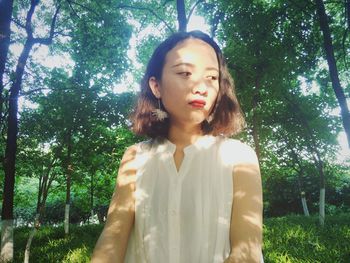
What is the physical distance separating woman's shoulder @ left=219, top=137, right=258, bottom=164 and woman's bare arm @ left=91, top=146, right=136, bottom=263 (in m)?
0.40

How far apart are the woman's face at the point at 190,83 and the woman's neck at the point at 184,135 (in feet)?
0.13

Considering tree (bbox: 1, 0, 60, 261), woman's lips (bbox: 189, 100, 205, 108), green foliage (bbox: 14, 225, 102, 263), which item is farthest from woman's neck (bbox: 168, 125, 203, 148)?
tree (bbox: 1, 0, 60, 261)

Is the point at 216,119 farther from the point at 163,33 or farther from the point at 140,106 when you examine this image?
the point at 163,33

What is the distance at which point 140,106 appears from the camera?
177 centimetres

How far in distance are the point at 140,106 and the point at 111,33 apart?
1299cm

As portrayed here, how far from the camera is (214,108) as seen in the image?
1603 mm

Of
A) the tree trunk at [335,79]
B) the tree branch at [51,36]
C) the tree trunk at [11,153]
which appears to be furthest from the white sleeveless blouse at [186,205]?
the tree branch at [51,36]

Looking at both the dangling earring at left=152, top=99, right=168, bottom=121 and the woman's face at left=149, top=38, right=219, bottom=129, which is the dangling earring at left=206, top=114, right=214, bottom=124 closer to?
the woman's face at left=149, top=38, right=219, bottom=129

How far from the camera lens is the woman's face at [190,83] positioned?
4.57 feet

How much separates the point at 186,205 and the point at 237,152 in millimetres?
293

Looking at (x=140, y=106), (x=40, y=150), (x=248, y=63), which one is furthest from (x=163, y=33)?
(x=140, y=106)

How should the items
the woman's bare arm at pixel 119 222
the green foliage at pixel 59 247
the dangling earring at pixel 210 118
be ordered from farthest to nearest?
the green foliage at pixel 59 247 < the dangling earring at pixel 210 118 < the woman's bare arm at pixel 119 222

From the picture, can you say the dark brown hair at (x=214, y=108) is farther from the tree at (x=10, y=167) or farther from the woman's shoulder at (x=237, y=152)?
the tree at (x=10, y=167)

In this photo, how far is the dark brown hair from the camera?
1581 mm
